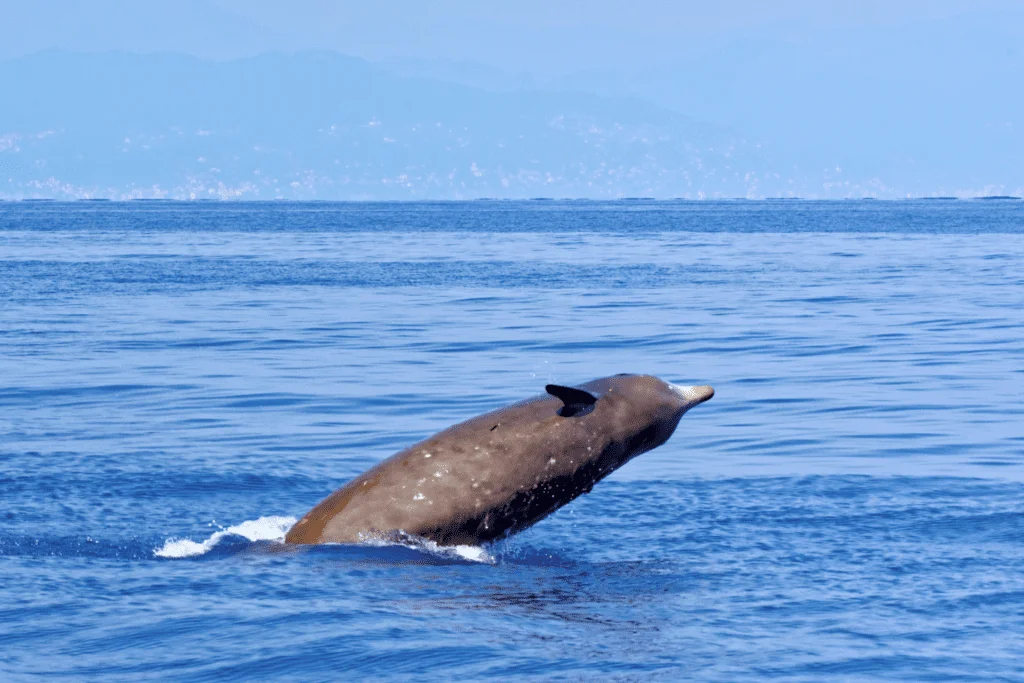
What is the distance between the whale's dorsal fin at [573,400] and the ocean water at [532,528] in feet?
4.30

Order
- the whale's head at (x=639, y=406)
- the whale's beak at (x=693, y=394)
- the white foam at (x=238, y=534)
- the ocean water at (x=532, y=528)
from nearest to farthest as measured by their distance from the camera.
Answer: the ocean water at (x=532, y=528), the white foam at (x=238, y=534), the whale's head at (x=639, y=406), the whale's beak at (x=693, y=394)

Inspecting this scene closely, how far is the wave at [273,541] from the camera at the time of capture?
13445 millimetres

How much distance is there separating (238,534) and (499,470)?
2733 mm

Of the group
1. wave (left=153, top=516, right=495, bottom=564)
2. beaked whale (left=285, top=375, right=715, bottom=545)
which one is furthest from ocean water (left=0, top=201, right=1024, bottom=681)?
beaked whale (left=285, top=375, right=715, bottom=545)

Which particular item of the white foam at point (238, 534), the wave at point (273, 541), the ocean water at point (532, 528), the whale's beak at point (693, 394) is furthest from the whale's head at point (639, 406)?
the white foam at point (238, 534)

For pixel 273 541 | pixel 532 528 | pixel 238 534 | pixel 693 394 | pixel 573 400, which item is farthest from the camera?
pixel 693 394

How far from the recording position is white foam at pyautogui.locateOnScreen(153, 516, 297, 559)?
14102mm

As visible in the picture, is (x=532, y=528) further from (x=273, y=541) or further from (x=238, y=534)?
(x=238, y=534)

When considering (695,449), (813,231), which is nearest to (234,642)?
(695,449)

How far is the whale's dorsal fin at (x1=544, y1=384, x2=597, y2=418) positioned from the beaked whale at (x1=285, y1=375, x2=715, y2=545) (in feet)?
0.04

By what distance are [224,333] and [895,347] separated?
1595 centimetres

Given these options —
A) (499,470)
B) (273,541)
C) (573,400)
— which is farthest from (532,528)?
(273,541)

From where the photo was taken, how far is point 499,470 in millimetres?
13945

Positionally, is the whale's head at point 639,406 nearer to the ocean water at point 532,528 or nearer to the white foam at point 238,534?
the ocean water at point 532,528
